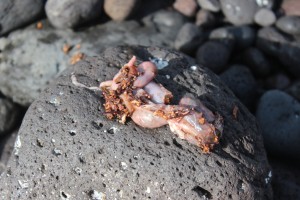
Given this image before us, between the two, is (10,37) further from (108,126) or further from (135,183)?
(135,183)

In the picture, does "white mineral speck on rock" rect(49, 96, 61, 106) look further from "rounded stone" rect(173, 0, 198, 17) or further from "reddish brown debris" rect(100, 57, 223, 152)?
"rounded stone" rect(173, 0, 198, 17)

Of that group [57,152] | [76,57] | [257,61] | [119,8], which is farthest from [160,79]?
[257,61]

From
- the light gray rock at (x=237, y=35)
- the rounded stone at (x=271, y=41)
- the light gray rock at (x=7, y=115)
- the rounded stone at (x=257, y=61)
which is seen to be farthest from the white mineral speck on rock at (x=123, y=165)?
the rounded stone at (x=271, y=41)

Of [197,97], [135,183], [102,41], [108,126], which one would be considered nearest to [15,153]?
[108,126]

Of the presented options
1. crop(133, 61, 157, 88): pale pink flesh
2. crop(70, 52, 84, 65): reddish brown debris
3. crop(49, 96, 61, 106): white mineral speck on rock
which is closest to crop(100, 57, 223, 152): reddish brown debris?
crop(133, 61, 157, 88): pale pink flesh

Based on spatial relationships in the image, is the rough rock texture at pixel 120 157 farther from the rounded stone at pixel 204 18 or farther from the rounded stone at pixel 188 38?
the rounded stone at pixel 204 18
